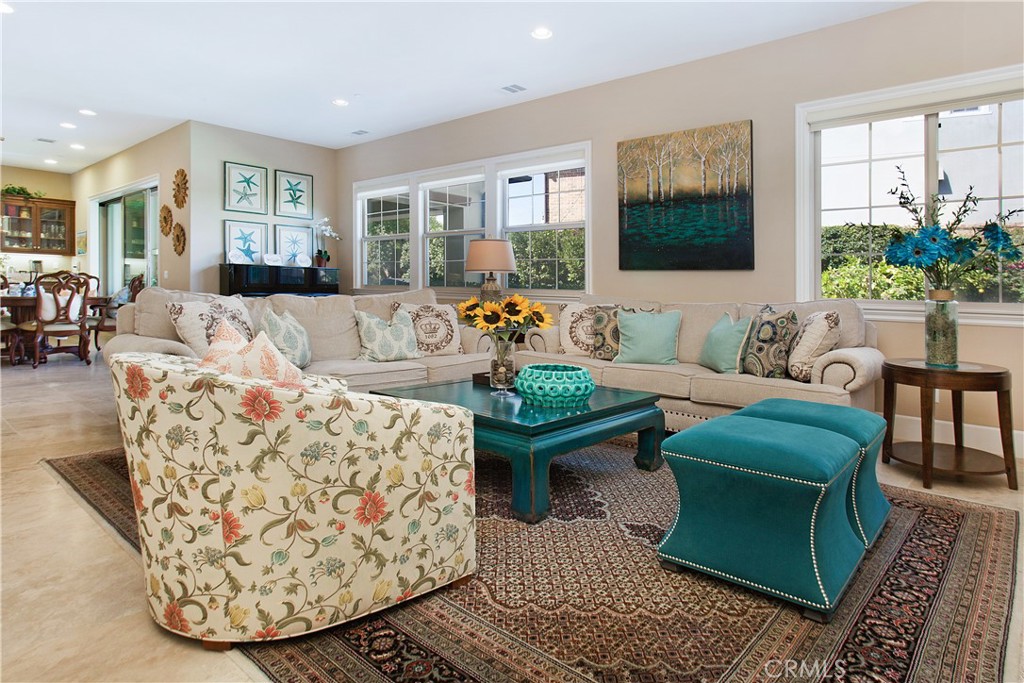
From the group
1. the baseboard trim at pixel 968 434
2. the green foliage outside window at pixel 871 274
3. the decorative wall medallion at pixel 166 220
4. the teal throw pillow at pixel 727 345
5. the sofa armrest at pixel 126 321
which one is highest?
the decorative wall medallion at pixel 166 220

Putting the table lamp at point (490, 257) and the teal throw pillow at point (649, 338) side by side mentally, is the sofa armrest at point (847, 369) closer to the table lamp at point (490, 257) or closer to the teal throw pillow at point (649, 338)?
the teal throw pillow at point (649, 338)

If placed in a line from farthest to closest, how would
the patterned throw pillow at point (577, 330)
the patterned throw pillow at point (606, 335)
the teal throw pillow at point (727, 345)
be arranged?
the patterned throw pillow at point (577, 330), the patterned throw pillow at point (606, 335), the teal throw pillow at point (727, 345)

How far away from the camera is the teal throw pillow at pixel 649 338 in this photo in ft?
13.2

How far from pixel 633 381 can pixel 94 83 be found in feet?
18.1

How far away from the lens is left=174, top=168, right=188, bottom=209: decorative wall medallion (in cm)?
662

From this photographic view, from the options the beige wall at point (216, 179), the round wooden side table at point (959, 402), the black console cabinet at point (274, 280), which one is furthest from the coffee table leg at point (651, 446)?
the beige wall at point (216, 179)

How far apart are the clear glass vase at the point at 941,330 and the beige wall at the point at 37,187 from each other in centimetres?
1170

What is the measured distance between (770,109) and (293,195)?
544 centimetres

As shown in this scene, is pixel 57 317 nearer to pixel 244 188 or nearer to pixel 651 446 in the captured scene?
pixel 244 188

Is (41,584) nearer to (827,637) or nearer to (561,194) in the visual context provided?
(827,637)

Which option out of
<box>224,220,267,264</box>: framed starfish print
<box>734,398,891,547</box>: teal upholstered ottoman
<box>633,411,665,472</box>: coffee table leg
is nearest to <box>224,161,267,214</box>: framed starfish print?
<box>224,220,267,264</box>: framed starfish print

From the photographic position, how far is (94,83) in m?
5.50

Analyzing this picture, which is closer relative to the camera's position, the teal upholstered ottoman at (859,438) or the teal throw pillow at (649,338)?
the teal upholstered ottoman at (859,438)

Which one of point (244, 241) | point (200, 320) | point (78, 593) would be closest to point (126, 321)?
point (200, 320)
